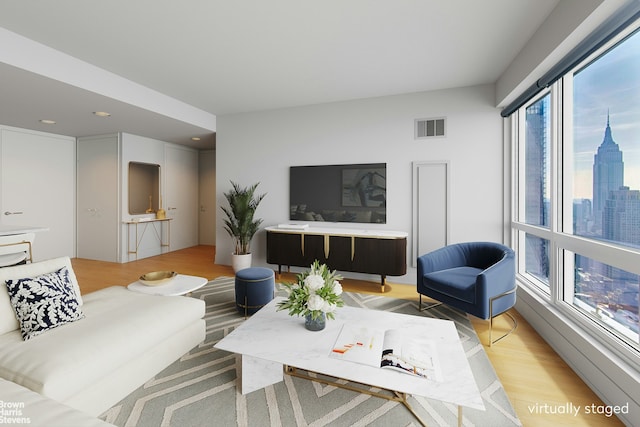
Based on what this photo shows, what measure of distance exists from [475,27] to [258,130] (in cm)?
336

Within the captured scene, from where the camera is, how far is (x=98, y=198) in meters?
5.59

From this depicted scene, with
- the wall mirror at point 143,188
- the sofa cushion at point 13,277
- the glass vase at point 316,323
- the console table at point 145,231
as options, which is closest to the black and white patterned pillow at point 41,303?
the sofa cushion at point 13,277

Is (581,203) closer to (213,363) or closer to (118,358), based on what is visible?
(213,363)

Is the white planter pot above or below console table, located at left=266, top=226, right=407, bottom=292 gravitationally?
below

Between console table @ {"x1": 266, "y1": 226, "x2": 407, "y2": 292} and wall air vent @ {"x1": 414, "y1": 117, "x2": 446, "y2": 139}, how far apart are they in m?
1.39

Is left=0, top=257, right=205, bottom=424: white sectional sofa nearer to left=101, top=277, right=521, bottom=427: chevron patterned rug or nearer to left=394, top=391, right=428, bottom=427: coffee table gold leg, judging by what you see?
left=101, top=277, right=521, bottom=427: chevron patterned rug

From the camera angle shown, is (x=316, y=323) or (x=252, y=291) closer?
(x=316, y=323)

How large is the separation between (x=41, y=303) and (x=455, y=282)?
3.05 meters

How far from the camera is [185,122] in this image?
4.60 m

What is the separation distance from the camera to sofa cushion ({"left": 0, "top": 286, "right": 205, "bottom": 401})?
1.38 m

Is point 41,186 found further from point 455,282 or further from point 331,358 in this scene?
point 455,282

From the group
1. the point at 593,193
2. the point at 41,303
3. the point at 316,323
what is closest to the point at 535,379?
the point at 593,193

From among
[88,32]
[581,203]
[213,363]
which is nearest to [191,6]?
[88,32]

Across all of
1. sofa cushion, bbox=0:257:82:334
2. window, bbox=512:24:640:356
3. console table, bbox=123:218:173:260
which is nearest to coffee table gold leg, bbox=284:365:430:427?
window, bbox=512:24:640:356
